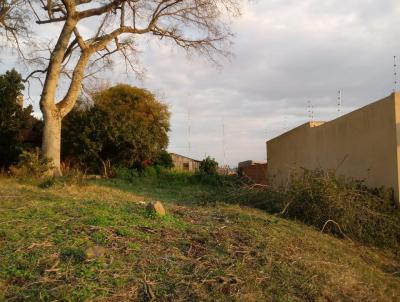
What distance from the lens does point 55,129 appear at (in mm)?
15703

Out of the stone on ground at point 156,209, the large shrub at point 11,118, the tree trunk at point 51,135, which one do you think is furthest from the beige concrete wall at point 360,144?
the large shrub at point 11,118

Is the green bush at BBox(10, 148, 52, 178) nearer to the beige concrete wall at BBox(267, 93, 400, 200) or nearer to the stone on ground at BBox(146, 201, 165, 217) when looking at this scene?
the beige concrete wall at BBox(267, 93, 400, 200)

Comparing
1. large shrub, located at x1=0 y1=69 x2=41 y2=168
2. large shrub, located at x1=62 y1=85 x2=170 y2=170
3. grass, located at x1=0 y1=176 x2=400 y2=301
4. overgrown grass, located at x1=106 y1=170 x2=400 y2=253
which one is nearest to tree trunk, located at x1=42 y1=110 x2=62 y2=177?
large shrub, located at x1=0 y1=69 x2=41 y2=168

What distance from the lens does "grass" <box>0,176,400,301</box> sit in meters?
4.92

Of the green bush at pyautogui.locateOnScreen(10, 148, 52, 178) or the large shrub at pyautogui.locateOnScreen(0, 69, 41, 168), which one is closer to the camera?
the green bush at pyautogui.locateOnScreen(10, 148, 52, 178)

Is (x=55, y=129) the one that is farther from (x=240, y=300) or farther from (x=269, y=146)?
(x=240, y=300)

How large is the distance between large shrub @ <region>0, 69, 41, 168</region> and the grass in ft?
43.9

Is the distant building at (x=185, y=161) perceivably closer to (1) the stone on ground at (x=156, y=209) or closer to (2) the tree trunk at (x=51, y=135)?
(2) the tree trunk at (x=51, y=135)

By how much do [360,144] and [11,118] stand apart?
14.4 metres

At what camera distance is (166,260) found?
5.54 m

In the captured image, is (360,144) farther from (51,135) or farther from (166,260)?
(51,135)

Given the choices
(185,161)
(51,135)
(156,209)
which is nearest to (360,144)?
(156,209)

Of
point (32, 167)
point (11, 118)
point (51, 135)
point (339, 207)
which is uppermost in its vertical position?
point (11, 118)

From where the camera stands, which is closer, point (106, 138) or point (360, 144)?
point (360, 144)
